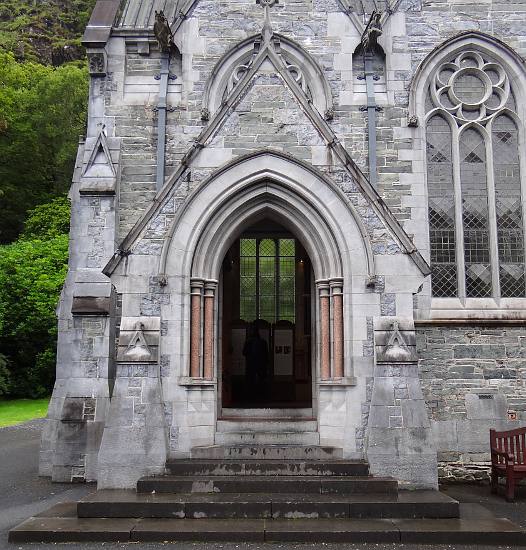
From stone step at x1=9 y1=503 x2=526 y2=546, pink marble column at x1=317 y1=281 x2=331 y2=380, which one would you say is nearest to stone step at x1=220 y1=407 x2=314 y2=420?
pink marble column at x1=317 y1=281 x2=331 y2=380

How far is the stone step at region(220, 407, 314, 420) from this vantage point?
9.85 m

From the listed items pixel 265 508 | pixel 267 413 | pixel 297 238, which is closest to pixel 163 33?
pixel 297 238

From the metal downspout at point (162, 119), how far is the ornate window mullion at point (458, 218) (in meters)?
5.92

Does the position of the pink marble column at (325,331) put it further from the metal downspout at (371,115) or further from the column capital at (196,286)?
the metal downspout at (371,115)

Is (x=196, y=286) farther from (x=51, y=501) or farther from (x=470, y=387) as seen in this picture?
(x=470, y=387)

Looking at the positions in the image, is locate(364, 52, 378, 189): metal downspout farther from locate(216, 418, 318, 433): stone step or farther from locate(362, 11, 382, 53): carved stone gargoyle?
locate(216, 418, 318, 433): stone step

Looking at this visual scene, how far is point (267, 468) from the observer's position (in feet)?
27.1

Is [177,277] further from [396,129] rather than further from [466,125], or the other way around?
[466,125]

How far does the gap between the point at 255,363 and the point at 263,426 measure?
355 cm

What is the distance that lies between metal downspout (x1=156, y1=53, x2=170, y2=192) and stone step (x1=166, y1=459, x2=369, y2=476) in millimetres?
5547

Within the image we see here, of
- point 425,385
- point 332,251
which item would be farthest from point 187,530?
point 425,385

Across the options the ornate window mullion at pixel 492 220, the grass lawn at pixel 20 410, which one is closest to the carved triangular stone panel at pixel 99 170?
the ornate window mullion at pixel 492 220

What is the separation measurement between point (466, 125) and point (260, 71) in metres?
5.08

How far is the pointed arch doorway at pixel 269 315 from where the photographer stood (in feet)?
42.7
